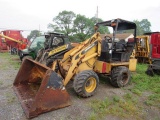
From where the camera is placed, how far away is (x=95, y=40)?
195 inches

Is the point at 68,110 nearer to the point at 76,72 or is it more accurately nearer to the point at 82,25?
the point at 76,72

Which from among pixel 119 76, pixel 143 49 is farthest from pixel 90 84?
pixel 143 49

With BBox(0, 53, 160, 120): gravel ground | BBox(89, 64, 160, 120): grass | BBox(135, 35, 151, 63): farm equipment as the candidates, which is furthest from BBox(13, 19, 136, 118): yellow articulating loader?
BBox(135, 35, 151, 63): farm equipment

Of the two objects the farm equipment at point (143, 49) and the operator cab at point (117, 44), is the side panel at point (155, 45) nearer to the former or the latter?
the operator cab at point (117, 44)

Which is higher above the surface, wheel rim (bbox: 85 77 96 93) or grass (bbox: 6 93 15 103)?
wheel rim (bbox: 85 77 96 93)

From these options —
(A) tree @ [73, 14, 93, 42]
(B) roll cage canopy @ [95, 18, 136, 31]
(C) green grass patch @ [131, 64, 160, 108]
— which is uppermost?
(A) tree @ [73, 14, 93, 42]

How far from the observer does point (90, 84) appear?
441 cm

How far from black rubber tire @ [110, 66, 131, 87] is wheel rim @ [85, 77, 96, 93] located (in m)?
1.01

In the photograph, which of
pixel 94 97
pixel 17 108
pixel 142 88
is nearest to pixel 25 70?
pixel 17 108

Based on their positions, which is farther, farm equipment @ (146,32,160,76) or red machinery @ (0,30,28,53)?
red machinery @ (0,30,28,53)

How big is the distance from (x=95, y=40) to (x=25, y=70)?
2.31m

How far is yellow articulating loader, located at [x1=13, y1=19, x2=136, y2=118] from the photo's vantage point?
341 cm

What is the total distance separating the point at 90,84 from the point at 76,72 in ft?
1.69

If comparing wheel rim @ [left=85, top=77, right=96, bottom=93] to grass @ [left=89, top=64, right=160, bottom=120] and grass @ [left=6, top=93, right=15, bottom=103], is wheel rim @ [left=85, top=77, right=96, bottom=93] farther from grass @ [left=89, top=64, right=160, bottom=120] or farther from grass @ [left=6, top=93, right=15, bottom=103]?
grass @ [left=6, top=93, right=15, bottom=103]
